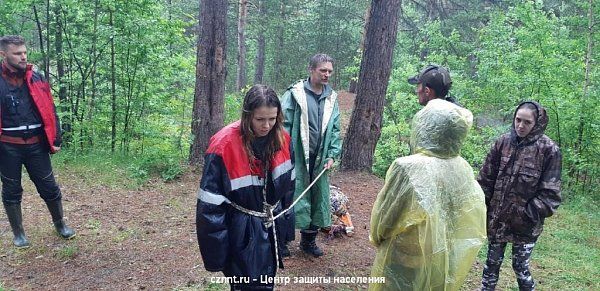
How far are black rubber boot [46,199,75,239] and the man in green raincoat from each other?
105 inches

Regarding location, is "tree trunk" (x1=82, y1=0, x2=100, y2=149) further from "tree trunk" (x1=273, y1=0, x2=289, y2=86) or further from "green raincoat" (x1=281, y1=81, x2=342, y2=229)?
"tree trunk" (x1=273, y1=0, x2=289, y2=86)

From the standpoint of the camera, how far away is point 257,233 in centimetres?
270

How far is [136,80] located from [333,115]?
5.60m

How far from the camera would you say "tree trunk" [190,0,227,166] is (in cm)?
742

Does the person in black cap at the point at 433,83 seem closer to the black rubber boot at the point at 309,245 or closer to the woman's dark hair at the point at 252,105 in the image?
the woman's dark hair at the point at 252,105

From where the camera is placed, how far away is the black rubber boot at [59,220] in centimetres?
477

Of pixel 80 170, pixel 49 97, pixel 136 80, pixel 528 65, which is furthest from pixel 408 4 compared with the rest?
pixel 49 97

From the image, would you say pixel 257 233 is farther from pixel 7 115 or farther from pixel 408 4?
pixel 408 4

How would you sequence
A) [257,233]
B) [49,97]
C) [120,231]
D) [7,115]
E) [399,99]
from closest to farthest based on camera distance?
[257,233], [7,115], [49,97], [120,231], [399,99]

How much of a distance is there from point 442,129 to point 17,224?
4528 mm

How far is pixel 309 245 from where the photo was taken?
4.68 m

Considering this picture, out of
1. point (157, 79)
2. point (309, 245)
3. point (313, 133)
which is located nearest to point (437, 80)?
point (313, 133)

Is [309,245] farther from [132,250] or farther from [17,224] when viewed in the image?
[17,224]

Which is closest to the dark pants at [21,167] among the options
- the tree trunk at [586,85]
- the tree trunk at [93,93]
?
the tree trunk at [93,93]
